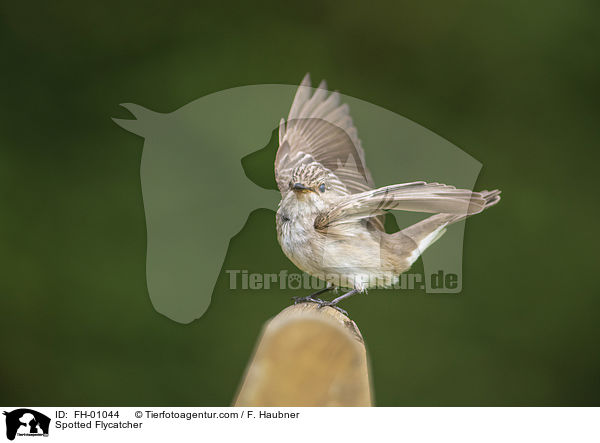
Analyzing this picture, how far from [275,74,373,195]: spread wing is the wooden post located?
2.02ft

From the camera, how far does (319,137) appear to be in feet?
6.74

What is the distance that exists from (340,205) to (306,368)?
0.41 metres

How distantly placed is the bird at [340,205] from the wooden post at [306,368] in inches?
11.2

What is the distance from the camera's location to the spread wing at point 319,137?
1986 mm

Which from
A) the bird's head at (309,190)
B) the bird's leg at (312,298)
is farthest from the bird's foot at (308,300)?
the bird's head at (309,190)

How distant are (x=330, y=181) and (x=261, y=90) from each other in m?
0.85

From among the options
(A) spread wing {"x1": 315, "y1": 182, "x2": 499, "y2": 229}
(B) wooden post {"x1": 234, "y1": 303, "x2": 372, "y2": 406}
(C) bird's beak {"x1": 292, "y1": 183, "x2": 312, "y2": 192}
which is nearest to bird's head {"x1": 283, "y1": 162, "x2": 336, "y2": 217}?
(C) bird's beak {"x1": 292, "y1": 183, "x2": 312, "y2": 192}

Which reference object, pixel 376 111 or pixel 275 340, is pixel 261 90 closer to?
pixel 376 111

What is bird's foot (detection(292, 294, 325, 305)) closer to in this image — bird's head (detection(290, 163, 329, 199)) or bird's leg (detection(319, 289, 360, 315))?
bird's leg (detection(319, 289, 360, 315))

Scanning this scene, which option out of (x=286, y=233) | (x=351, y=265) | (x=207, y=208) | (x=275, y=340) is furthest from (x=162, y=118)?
(x=275, y=340)

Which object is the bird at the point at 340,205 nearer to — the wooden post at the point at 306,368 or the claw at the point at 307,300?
the claw at the point at 307,300

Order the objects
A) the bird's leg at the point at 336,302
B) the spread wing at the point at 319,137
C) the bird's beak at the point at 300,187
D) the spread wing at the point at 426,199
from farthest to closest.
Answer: the spread wing at the point at 319,137 → the bird's leg at the point at 336,302 → the bird's beak at the point at 300,187 → the spread wing at the point at 426,199

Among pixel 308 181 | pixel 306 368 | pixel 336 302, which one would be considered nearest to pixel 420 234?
pixel 336 302

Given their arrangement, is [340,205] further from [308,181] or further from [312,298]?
[312,298]
